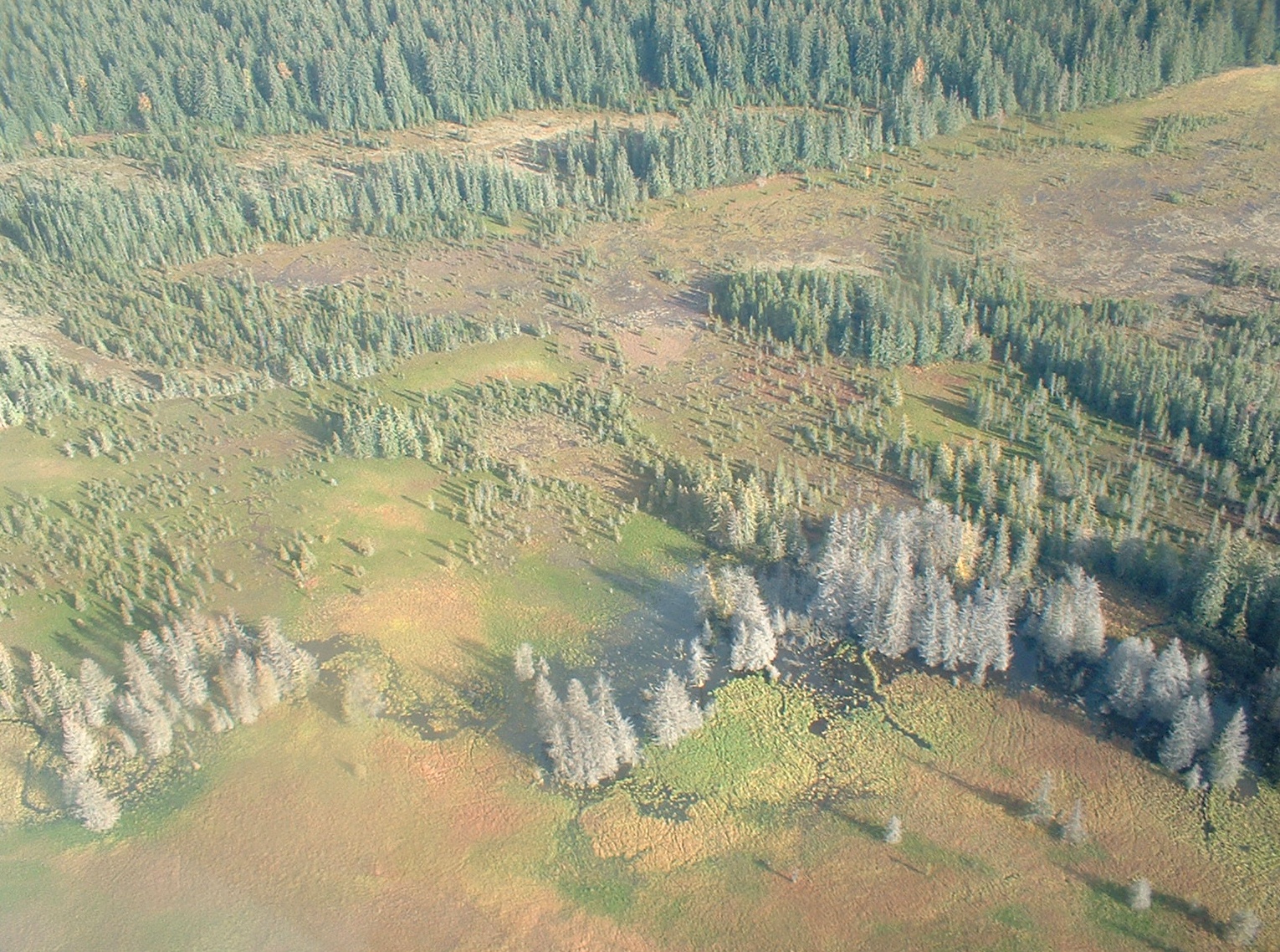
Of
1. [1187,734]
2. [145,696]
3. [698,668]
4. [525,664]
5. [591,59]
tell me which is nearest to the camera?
[1187,734]

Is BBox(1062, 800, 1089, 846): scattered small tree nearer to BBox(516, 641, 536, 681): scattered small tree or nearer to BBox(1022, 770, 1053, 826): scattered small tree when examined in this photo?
BBox(1022, 770, 1053, 826): scattered small tree

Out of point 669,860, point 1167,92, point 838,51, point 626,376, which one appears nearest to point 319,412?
point 626,376

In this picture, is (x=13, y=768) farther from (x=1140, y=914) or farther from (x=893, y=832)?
(x=1140, y=914)

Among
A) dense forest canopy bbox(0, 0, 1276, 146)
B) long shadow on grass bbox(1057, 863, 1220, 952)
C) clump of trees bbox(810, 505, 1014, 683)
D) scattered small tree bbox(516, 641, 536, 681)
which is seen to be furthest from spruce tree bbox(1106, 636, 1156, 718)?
dense forest canopy bbox(0, 0, 1276, 146)

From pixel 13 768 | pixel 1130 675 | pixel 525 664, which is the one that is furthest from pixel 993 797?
pixel 13 768

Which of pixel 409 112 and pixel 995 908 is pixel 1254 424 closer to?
pixel 995 908
